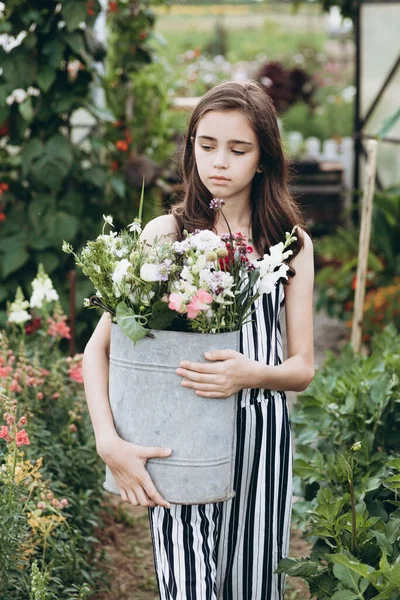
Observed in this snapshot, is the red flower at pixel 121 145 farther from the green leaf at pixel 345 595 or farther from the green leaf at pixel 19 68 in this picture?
the green leaf at pixel 345 595

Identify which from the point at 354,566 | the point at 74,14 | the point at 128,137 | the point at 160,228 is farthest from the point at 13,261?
the point at 354,566

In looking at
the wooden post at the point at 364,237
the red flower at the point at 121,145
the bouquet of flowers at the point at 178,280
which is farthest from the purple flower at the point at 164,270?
the red flower at the point at 121,145

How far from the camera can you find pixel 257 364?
5.98 feet

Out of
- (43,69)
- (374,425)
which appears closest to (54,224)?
(43,69)

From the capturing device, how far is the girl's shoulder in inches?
79.8

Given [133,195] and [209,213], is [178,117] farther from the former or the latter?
[209,213]

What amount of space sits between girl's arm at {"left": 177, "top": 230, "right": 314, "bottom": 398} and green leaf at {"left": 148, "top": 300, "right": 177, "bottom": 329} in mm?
80

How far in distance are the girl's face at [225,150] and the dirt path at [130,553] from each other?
1413mm

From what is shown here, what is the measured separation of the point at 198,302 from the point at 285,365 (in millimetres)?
382

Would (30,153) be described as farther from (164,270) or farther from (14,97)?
(164,270)

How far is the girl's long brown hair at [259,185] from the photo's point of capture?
1963mm

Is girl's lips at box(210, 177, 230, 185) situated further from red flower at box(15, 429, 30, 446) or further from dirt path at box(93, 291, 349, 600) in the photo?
dirt path at box(93, 291, 349, 600)

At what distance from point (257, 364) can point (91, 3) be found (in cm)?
289

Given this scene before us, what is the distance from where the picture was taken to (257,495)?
6.43 feet
